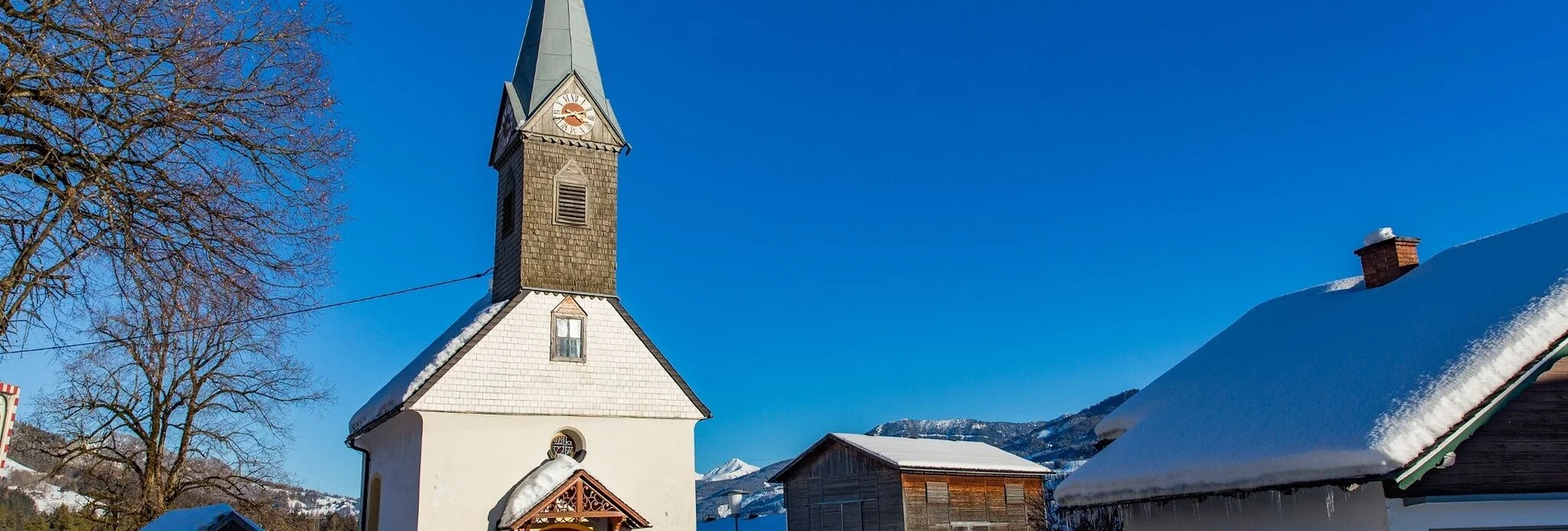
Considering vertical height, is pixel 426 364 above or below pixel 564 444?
above

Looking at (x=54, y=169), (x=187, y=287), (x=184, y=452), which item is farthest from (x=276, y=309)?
(x=184, y=452)

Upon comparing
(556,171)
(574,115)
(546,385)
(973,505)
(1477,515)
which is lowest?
(1477,515)

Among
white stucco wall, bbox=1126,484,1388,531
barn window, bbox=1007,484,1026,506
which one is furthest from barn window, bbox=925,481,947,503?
white stucco wall, bbox=1126,484,1388,531

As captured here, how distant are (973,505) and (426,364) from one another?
17.2 meters

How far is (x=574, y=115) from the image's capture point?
26969 mm

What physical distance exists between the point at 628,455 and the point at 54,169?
15810 millimetres

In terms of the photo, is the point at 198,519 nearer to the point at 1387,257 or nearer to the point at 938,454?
the point at 938,454

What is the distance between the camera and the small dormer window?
24.0m

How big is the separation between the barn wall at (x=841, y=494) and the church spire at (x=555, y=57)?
43.4 ft

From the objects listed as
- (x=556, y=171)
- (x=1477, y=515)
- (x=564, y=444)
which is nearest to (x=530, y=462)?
(x=564, y=444)

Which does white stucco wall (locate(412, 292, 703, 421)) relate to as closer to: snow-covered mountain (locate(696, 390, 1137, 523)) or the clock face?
the clock face

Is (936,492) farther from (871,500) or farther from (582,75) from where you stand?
(582,75)

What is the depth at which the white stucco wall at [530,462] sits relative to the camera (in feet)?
70.9

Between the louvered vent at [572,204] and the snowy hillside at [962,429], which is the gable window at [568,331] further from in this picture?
the snowy hillside at [962,429]
